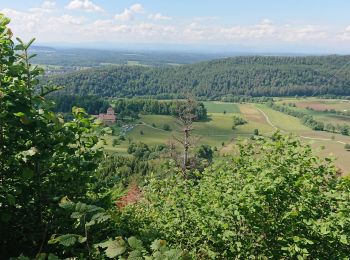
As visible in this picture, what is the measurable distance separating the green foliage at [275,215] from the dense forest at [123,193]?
0.02 metres

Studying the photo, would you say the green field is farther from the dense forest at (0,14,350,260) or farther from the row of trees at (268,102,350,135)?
the dense forest at (0,14,350,260)

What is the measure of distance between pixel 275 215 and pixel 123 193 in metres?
2.65

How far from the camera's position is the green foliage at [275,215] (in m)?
5.48

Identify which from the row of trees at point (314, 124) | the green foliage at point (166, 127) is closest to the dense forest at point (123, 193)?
the green foliage at point (166, 127)

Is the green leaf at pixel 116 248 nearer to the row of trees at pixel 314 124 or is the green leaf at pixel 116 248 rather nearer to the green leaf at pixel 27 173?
the green leaf at pixel 27 173

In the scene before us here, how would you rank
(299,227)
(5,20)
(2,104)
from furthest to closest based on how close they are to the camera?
(299,227), (5,20), (2,104)

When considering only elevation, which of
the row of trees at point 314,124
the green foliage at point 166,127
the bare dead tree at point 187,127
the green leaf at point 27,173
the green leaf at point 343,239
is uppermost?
the green leaf at point 27,173

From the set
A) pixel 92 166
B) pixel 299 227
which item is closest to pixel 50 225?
pixel 92 166

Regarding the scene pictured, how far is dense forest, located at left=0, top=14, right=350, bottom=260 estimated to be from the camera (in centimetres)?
432

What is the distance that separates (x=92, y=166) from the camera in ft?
16.0

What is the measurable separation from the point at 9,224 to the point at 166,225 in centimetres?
304

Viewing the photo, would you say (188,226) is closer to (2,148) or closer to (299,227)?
(299,227)

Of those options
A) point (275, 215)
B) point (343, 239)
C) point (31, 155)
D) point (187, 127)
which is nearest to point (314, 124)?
point (187, 127)

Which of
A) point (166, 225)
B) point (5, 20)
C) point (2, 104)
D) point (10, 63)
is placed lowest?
point (166, 225)
